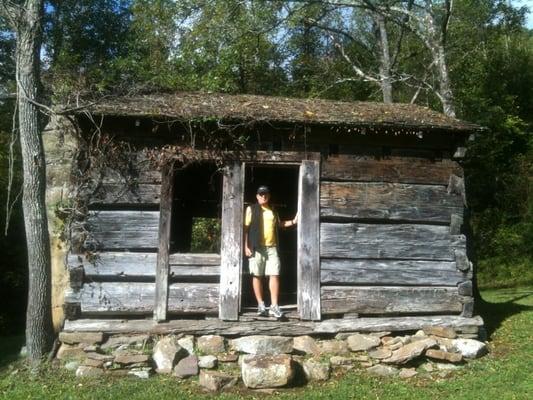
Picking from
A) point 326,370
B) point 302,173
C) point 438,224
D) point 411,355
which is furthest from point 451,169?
point 326,370

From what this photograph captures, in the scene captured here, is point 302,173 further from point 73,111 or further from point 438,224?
point 73,111

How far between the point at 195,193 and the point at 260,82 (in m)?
12.0

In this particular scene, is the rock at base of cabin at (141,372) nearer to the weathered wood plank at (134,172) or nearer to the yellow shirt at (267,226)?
the yellow shirt at (267,226)

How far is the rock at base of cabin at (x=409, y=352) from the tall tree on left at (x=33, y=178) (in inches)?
178

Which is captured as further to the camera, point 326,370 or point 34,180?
point 34,180

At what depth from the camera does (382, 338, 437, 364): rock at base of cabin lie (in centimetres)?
748

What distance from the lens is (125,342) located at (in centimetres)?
761

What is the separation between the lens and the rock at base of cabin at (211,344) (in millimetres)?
7570

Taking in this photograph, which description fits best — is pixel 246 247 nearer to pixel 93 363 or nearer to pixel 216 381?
pixel 216 381

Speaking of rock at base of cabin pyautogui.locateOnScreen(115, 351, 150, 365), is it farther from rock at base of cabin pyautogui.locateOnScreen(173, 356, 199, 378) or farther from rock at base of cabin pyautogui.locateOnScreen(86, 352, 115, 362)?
rock at base of cabin pyautogui.locateOnScreen(173, 356, 199, 378)

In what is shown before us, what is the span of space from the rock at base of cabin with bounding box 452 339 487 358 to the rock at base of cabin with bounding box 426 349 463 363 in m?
0.19

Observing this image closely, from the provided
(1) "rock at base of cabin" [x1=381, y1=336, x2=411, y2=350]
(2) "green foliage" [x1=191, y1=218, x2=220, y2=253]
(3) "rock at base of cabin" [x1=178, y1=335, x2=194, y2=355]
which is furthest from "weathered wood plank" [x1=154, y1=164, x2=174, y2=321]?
(2) "green foliage" [x1=191, y1=218, x2=220, y2=253]

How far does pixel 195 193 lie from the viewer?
1223 cm

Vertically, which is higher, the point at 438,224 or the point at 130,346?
the point at 438,224
